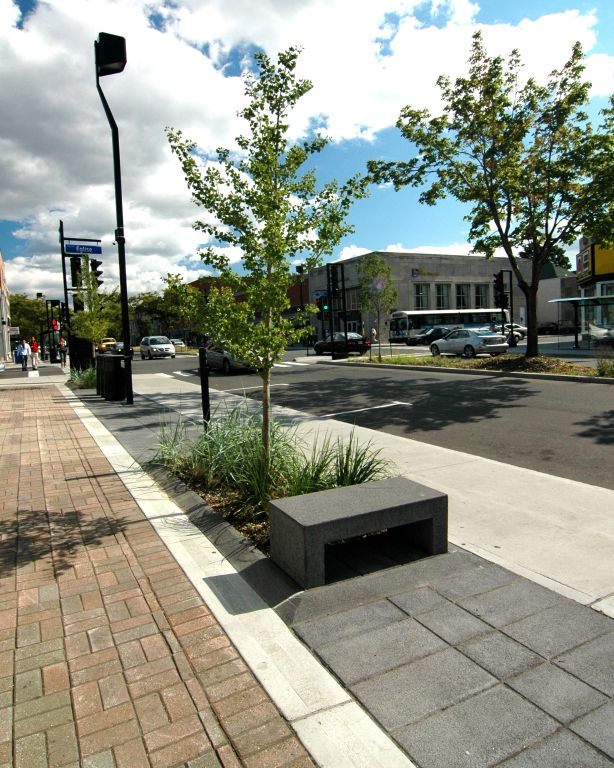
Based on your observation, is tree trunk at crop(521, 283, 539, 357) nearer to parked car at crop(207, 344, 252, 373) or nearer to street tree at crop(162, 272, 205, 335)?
parked car at crop(207, 344, 252, 373)

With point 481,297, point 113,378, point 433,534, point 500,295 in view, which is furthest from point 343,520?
point 481,297

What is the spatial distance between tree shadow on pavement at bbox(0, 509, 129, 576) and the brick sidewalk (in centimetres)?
1

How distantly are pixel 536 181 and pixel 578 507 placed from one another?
14.7 meters

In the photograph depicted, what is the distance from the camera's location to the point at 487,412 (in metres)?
10.5

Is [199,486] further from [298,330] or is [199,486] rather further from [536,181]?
[536,181]

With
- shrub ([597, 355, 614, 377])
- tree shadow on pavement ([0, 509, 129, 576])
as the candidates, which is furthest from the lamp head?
shrub ([597, 355, 614, 377])

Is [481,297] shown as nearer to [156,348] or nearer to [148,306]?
[156,348]

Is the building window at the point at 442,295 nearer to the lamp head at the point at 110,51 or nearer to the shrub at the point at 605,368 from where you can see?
the shrub at the point at 605,368

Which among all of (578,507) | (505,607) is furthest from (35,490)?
(578,507)

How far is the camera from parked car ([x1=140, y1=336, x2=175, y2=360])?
131ft

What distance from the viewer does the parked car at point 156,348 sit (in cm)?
3997

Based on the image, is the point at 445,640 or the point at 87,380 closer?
the point at 445,640

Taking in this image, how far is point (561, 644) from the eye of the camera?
277cm

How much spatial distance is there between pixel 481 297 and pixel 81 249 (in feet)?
197
